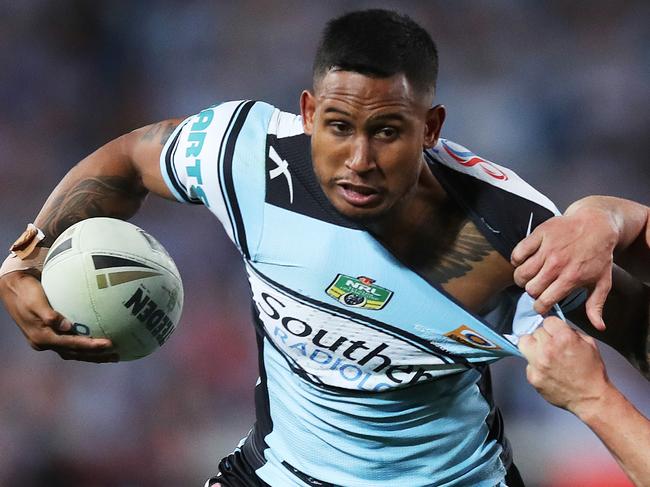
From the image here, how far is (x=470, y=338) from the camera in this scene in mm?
2791

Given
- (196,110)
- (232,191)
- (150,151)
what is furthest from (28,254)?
(196,110)

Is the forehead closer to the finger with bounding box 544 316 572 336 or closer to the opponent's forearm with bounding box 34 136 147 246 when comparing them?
the finger with bounding box 544 316 572 336

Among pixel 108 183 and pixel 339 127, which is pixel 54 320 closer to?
pixel 108 183

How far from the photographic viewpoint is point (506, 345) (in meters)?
2.75

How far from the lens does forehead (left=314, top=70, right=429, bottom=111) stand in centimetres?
254

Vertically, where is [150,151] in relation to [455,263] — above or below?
above

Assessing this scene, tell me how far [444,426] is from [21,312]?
1.33 metres

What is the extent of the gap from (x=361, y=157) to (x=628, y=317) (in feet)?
3.25

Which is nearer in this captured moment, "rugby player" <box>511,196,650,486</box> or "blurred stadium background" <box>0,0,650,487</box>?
"rugby player" <box>511,196,650,486</box>

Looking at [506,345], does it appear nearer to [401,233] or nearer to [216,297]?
[401,233]

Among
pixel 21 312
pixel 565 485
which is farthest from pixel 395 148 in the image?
pixel 565 485

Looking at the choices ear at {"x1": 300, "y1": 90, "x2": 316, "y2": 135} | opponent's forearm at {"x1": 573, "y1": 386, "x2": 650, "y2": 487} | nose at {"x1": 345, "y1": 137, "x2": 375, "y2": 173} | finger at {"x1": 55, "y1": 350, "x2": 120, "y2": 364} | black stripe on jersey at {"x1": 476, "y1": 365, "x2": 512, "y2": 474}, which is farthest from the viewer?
black stripe on jersey at {"x1": 476, "y1": 365, "x2": 512, "y2": 474}

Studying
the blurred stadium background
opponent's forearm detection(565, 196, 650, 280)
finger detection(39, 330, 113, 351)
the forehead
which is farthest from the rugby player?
the blurred stadium background

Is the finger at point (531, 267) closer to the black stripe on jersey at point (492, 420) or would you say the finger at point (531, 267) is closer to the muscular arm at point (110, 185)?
the black stripe on jersey at point (492, 420)
